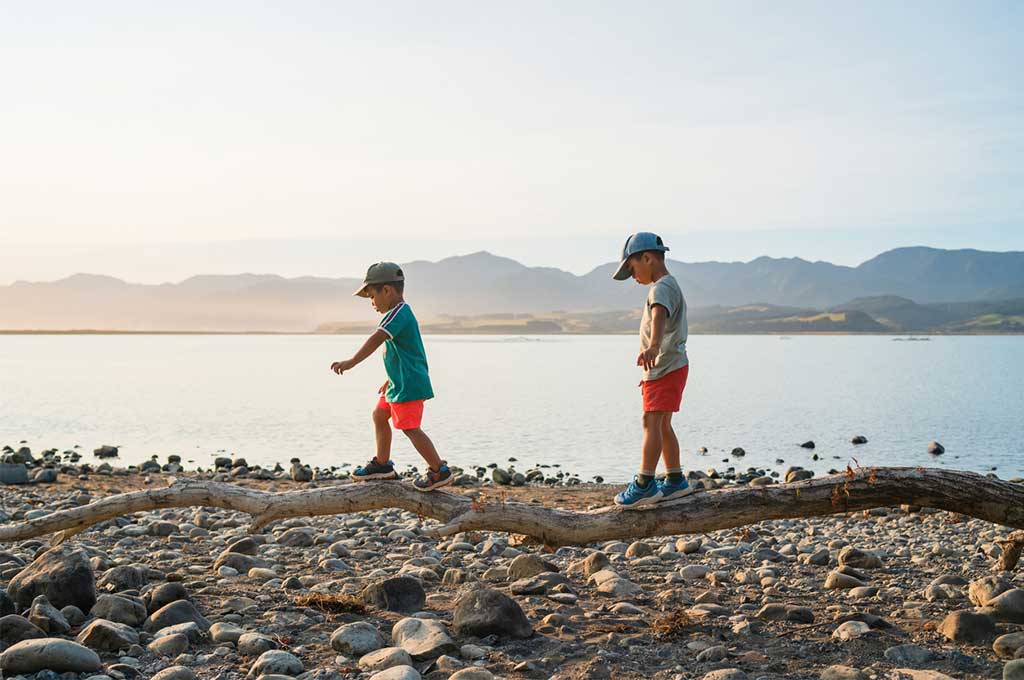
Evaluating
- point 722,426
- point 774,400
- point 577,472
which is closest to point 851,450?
point 722,426

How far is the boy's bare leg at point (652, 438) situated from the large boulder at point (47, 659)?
4950 millimetres

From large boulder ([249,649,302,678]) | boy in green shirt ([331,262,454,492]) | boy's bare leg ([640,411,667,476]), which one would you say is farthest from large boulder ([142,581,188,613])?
boy's bare leg ([640,411,667,476])

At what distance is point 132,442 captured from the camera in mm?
29953

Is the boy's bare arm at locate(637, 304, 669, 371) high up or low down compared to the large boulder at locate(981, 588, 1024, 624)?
up

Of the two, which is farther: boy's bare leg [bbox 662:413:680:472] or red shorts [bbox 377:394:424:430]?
red shorts [bbox 377:394:424:430]

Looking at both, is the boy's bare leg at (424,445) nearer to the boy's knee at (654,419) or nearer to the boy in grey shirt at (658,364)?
the boy in grey shirt at (658,364)

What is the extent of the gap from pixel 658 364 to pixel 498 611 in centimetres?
273

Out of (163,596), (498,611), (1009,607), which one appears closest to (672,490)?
(498,611)

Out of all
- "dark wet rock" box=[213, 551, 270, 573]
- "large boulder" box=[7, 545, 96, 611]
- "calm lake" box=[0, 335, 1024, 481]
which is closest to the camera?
"large boulder" box=[7, 545, 96, 611]

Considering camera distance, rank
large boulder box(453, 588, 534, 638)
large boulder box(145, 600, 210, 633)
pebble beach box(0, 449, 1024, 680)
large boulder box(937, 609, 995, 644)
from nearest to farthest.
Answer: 1. pebble beach box(0, 449, 1024, 680)
2. large boulder box(937, 609, 995, 644)
3. large boulder box(453, 588, 534, 638)
4. large boulder box(145, 600, 210, 633)

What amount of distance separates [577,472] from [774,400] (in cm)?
2685

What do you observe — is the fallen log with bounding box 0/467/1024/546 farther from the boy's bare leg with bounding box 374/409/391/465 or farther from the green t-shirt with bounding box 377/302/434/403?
the green t-shirt with bounding box 377/302/434/403

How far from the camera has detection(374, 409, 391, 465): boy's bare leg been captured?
29.9 ft

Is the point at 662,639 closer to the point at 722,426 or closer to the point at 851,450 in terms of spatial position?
the point at 851,450
